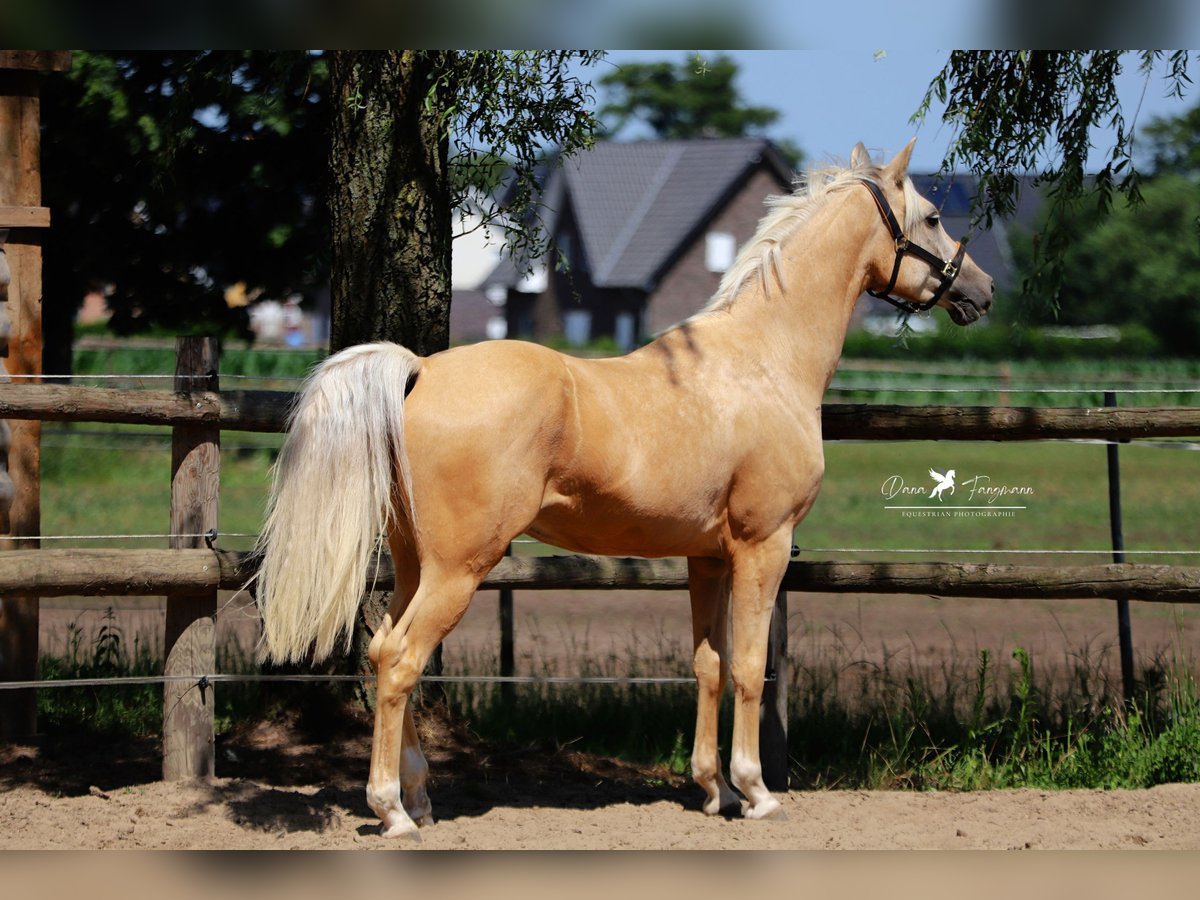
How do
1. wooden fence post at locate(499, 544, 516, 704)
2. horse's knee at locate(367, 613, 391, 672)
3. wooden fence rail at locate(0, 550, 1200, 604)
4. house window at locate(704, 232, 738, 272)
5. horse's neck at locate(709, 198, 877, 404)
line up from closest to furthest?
1. horse's knee at locate(367, 613, 391, 672)
2. horse's neck at locate(709, 198, 877, 404)
3. wooden fence rail at locate(0, 550, 1200, 604)
4. wooden fence post at locate(499, 544, 516, 704)
5. house window at locate(704, 232, 738, 272)

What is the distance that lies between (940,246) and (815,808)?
7.96ft

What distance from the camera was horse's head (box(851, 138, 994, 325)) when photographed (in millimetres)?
4930

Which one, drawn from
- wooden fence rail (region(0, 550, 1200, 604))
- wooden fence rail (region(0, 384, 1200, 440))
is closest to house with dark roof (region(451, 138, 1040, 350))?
wooden fence rail (region(0, 384, 1200, 440))

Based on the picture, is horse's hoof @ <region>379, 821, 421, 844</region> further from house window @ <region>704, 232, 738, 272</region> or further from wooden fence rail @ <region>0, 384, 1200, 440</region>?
house window @ <region>704, 232, 738, 272</region>

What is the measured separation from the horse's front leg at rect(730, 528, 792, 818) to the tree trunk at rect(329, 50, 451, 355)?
1833 mm

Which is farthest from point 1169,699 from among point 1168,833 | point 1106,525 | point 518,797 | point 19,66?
point 1106,525

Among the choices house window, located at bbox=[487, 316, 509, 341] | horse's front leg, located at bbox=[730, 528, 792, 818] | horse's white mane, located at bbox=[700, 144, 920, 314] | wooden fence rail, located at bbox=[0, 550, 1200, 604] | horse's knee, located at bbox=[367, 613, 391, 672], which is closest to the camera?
horse's knee, located at bbox=[367, 613, 391, 672]

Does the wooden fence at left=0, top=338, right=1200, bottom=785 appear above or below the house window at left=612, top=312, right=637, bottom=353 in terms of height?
below

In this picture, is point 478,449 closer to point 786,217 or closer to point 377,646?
point 377,646

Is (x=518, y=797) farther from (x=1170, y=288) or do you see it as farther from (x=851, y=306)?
(x=1170, y=288)

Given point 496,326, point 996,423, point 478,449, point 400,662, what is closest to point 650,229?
point 496,326

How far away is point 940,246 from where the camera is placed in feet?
16.5

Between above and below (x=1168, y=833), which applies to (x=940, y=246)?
above

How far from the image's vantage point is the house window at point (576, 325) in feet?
157
